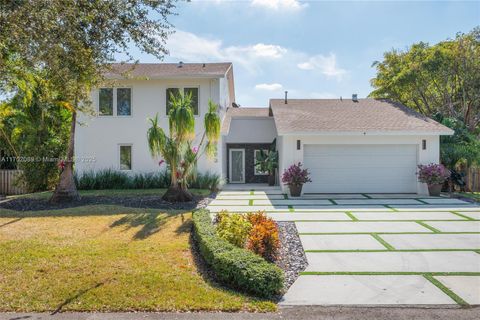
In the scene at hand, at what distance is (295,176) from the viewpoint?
15766 millimetres

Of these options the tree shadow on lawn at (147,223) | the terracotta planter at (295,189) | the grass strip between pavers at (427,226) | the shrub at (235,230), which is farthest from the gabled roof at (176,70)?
the grass strip between pavers at (427,226)

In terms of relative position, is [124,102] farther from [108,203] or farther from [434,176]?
[434,176]

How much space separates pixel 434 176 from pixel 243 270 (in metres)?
13.5

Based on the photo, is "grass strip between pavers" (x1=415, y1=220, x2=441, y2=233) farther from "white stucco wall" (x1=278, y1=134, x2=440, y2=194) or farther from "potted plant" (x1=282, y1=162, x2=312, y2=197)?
"white stucco wall" (x1=278, y1=134, x2=440, y2=194)

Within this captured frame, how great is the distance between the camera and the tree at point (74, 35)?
613 centimetres

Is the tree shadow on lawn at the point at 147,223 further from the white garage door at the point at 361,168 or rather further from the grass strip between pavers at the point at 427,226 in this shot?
the white garage door at the point at 361,168

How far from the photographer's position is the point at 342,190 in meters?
17.1

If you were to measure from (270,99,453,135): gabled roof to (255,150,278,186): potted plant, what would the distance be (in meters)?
2.60

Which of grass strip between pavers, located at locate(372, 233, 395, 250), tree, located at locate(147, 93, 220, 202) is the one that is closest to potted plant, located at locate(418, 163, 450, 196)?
grass strip between pavers, located at locate(372, 233, 395, 250)

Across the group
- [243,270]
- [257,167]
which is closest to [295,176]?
[257,167]

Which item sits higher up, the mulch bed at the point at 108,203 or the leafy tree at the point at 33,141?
the leafy tree at the point at 33,141

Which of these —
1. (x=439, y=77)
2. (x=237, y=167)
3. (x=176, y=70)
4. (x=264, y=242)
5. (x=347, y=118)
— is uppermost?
(x=439, y=77)

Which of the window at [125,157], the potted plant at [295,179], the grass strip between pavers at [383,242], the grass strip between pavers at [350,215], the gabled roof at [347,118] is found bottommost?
the grass strip between pavers at [383,242]

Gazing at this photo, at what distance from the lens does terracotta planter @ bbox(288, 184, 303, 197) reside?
626 inches
